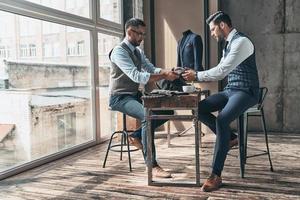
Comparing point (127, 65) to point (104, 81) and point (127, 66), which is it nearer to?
point (127, 66)

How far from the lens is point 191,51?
4812 mm

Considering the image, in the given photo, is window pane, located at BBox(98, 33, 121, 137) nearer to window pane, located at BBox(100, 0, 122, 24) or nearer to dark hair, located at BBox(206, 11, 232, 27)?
window pane, located at BBox(100, 0, 122, 24)

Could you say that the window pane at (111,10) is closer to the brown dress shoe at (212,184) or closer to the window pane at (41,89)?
the window pane at (41,89)

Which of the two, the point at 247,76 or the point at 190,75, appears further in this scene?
the point at 190,75

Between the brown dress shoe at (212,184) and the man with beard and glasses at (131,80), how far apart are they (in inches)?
17.2

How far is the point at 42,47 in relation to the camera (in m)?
3.82

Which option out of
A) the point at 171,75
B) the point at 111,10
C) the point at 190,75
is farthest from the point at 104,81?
the point at 190,75

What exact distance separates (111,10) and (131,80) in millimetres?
2183

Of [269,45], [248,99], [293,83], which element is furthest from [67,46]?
[293,83]

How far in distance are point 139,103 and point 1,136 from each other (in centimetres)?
134

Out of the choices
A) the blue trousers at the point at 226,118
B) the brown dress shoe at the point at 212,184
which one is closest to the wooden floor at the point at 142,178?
the brown dress shoe at the point at 212,184

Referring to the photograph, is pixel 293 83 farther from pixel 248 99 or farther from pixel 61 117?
pixel 61 117

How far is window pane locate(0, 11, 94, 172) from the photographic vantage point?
10.9 ft

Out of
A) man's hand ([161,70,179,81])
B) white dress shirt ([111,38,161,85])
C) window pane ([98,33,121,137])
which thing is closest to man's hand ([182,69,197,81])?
man's hand ([161,70,179,81])
